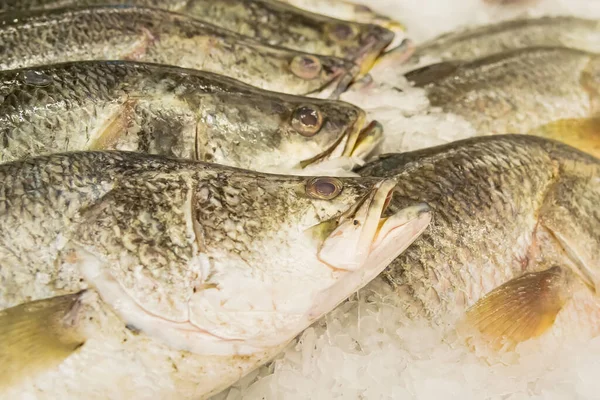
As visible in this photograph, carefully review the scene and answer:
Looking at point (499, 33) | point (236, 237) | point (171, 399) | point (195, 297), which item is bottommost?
point (171, 399)

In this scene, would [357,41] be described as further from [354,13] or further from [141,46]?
[141,46]

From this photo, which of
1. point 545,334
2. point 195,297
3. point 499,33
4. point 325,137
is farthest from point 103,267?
point 499,33

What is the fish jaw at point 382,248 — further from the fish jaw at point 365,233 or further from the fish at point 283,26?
the fish at point 283,26

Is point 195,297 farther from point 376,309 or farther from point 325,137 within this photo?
point 325,137

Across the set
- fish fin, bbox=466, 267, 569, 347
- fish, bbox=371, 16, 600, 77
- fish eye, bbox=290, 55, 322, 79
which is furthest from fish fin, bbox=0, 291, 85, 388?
fish, bbox=371, 16, 600, 77

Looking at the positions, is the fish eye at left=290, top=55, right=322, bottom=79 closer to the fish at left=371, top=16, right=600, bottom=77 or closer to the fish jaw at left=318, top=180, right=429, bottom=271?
the fish at left=371, top=16, right=600, bottom=77

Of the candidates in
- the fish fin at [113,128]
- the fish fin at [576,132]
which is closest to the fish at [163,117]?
the fish fin at [113,128]

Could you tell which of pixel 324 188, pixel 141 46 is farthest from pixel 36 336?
pixel 141 46
